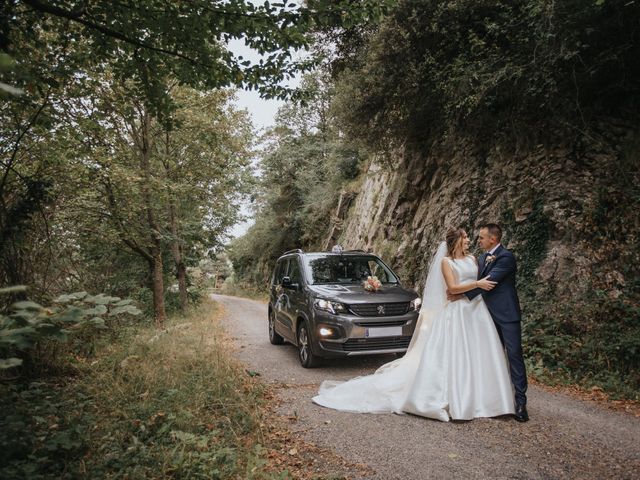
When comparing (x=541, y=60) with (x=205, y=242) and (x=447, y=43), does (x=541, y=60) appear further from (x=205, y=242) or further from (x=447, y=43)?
(x=205, y=242)

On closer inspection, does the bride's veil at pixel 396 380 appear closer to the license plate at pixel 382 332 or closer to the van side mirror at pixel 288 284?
the license plate at pixel 382 332

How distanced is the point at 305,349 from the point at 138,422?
11.2 ft

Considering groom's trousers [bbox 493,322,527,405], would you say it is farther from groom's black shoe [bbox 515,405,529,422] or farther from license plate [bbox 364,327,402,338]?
license plate [bbox 364,327,402,338]

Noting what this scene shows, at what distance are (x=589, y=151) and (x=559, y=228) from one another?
5.43 feet

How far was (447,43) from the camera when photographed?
391 inches

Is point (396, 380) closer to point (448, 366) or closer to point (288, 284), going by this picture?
point (448, 366)

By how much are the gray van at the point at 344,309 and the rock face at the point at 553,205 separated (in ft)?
9.14

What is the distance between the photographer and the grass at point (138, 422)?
3148 mm

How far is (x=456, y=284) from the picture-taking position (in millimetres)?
4863

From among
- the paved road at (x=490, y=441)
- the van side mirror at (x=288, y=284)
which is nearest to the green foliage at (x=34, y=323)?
the paved road at (x=490, y=441)

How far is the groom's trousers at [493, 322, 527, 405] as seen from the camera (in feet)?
14.5

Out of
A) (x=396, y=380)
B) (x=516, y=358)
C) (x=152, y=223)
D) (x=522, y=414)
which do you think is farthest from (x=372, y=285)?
(x=152, y=223)

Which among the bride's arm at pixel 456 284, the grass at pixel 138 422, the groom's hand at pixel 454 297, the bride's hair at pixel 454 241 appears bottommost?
the grass at pixel 138 422

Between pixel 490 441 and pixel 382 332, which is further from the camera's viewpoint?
pixel 382 332
